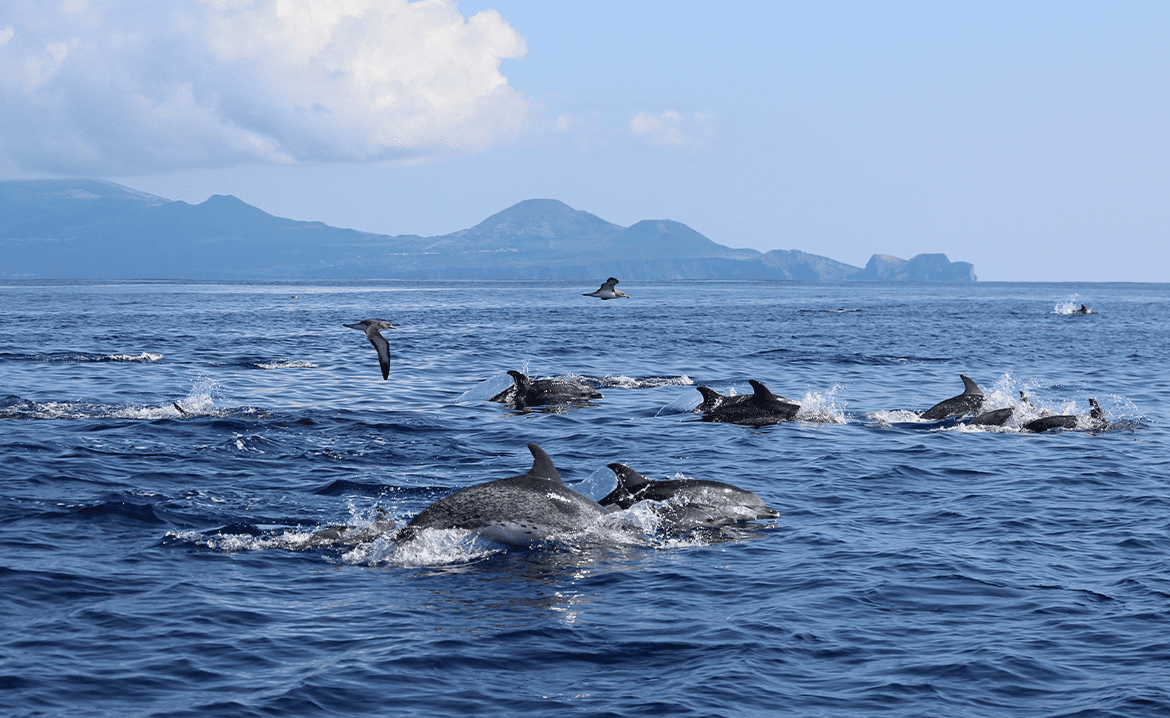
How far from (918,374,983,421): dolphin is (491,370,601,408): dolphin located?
8.73 metres

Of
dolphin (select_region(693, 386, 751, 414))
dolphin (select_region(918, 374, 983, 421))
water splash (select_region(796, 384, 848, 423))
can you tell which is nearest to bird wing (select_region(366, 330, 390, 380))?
dolphin (select_region(693, 386, 751, 414))

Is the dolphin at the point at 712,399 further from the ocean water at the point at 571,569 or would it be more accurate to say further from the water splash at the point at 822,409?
the water splash at the point at 822,409

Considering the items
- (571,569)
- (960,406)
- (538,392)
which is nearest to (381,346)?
(538,392)

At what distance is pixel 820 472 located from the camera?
17984 mm

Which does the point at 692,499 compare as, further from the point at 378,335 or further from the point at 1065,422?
the point at 1065,422

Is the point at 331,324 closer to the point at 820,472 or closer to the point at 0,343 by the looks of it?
the point at 0,343

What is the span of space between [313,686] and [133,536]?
5649mm

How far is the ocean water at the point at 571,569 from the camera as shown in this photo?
27.8 feet

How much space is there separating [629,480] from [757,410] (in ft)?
31.1

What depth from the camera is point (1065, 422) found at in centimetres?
2284

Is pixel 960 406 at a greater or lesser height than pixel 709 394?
lesser

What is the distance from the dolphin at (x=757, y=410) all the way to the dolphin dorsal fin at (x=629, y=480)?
9.04m

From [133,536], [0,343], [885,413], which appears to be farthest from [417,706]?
[0,343]

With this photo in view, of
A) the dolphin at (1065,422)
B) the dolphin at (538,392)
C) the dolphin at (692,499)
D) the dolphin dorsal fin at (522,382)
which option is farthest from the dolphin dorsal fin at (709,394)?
the dolphin at (692,499)
